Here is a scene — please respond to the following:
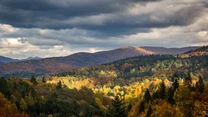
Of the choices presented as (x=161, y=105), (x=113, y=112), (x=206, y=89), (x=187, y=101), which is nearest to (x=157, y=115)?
(x=161, y=105)

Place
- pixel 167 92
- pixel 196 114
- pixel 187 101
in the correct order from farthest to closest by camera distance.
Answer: pixel 167 92 < pixel 187 101 < pixel 196 114

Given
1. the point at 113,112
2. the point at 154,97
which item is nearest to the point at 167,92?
the point at 154,97

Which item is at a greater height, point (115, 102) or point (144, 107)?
point (115, 102)

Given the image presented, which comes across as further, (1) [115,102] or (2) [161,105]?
(2) [161,105]

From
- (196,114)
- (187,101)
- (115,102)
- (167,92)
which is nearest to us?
(115,102)

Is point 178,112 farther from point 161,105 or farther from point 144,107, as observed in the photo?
point 144,107

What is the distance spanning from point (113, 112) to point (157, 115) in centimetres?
9737

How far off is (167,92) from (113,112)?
112310 mm

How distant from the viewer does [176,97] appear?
6949 inches

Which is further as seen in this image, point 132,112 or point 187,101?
point 132,112

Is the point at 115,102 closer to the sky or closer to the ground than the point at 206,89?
closer to the sky

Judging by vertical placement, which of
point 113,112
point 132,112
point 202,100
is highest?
point 113,112

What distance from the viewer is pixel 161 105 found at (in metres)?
180

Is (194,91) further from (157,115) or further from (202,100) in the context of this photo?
(157,115)
